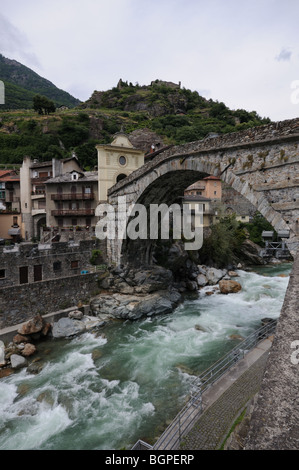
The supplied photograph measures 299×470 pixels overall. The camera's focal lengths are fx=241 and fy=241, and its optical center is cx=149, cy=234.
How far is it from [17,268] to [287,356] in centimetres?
1388

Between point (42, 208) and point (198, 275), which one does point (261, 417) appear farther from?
point (42, 208)

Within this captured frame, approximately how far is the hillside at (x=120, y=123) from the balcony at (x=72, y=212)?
7996 millimetres

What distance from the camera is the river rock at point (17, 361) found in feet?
32.0

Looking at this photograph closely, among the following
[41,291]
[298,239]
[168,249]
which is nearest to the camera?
[298,239]

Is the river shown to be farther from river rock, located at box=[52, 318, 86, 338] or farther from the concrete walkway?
the concrete walkway

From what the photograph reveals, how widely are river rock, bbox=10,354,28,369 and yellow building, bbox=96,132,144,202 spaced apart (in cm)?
1214

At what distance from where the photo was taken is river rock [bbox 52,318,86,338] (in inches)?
469

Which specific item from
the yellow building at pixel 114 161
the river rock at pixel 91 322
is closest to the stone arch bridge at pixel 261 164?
the river rock at pixel 91 322

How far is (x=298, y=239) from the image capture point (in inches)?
225

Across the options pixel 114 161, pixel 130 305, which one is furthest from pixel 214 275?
pixel 114 161

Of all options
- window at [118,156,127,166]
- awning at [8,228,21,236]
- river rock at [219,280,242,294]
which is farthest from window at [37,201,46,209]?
river rock at [219,280,242,294]

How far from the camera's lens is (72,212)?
21.9 meters
